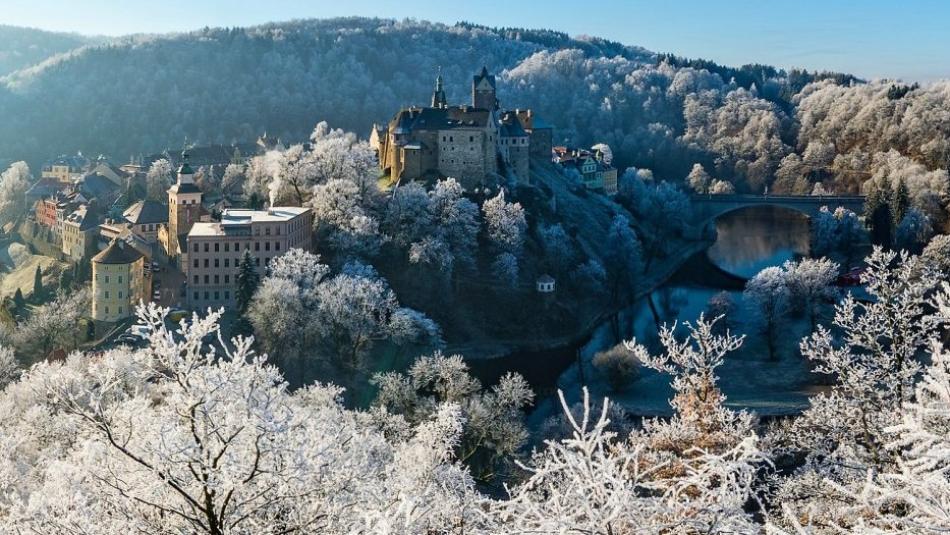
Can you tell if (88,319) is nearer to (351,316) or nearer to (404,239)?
(351,316)

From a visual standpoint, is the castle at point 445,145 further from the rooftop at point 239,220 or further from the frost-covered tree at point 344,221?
the rooftop at point 239,220

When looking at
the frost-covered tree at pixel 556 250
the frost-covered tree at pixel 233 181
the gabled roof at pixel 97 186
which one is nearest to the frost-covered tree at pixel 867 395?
the frost-covered tree at pixel 556 250

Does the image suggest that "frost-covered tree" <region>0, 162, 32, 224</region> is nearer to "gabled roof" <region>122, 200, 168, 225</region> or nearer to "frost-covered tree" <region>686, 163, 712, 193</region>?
"gabled roof" <region>122, 200, 168, 225</region>

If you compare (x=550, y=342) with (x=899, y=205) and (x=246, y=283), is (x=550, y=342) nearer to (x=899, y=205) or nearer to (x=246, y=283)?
(x=246, y=283)

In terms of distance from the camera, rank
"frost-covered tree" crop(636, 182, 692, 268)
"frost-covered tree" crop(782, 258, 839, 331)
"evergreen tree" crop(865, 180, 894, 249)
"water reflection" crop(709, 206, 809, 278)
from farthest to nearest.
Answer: "frost-covered tree" crop(636, 182, 692, 268), "water reflection" crop(709, 206, 809, 278), "evergreen tree" crop(865, 180, 894, 249), "frost-covered tree" crop(782, 258, 839, 331)

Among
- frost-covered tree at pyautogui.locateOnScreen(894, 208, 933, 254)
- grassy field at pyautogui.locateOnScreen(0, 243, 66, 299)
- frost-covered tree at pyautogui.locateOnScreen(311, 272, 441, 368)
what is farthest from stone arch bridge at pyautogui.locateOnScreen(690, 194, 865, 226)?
grassy field at pyautogui.locateOnScreen(0, 243, 66, 299)

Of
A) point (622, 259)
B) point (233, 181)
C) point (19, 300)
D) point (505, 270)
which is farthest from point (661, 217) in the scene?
point (19, 300)
